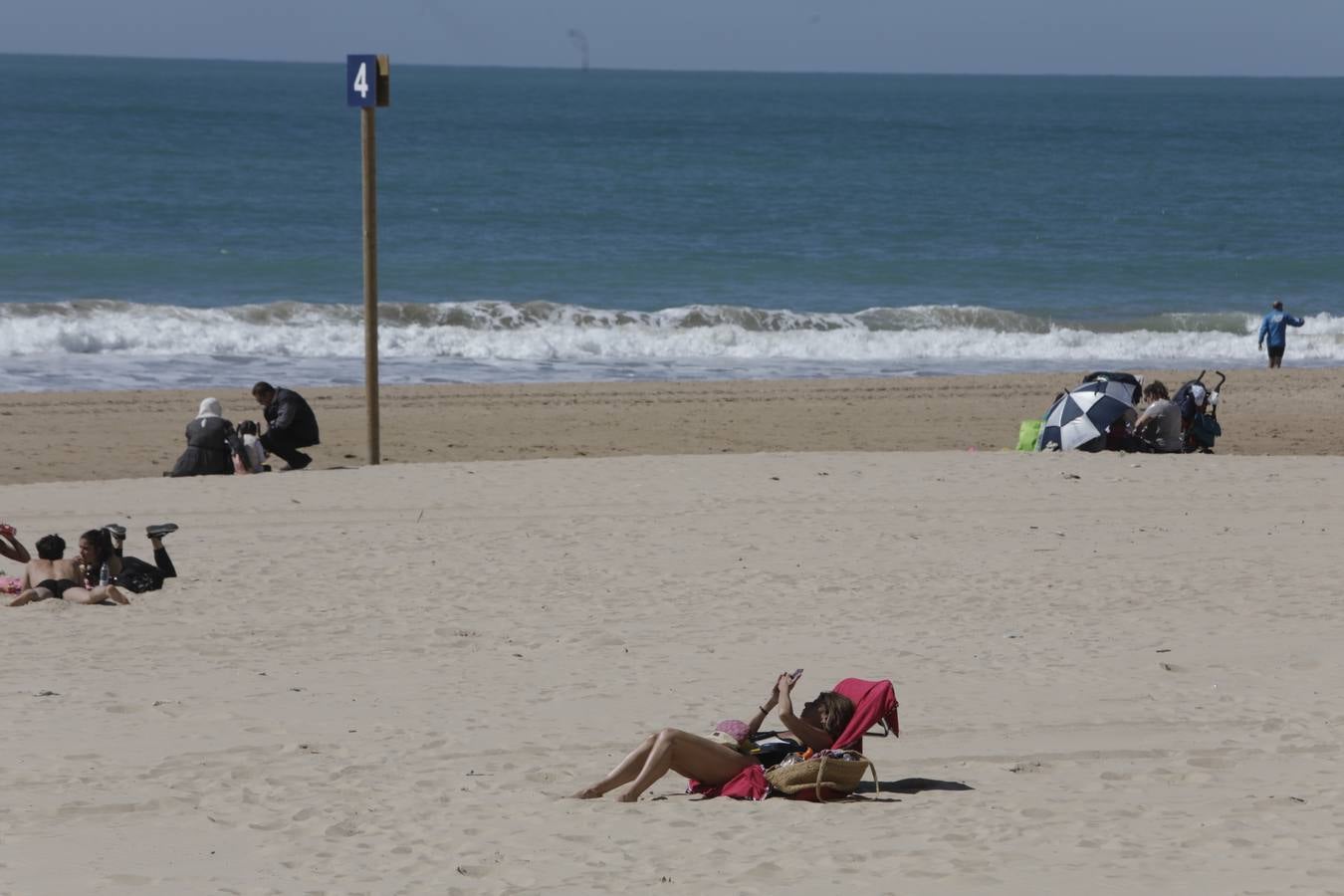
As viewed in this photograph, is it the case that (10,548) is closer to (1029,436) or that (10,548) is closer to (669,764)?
(669,764)

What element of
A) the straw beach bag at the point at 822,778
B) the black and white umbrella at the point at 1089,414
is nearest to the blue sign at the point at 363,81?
the black and white umbrella at the point at 1089,414

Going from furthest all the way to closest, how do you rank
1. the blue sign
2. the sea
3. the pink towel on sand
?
the sea, the blue sign, the pink towel on sand

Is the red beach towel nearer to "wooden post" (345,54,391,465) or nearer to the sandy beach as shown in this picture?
"wooden post" (345,54,391,465)

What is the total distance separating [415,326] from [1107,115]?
9206 centimetres

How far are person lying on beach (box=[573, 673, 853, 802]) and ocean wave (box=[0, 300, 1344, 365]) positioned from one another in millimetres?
16466

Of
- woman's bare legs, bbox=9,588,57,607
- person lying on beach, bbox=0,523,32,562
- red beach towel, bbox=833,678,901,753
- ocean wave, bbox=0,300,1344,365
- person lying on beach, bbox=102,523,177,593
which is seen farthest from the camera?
ocean wave, bbox=0,300,1344,365

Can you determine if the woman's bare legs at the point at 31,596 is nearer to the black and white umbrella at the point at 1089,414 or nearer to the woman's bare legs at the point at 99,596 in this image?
the woman's bare legs at the point at 99,596

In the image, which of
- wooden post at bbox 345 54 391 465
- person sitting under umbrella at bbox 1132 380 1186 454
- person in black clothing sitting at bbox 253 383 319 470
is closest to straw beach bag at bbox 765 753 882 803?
wooden post at bbox 345 54 391 465

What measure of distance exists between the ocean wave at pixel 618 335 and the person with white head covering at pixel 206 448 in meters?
9.64

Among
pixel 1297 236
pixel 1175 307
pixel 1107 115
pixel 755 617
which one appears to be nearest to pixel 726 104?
pixel 1107 115

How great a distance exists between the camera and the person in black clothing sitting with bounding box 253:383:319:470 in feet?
43.6

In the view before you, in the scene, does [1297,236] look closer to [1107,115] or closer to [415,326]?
[415,326]

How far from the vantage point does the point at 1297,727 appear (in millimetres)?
7051

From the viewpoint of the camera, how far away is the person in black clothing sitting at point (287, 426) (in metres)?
13.3
